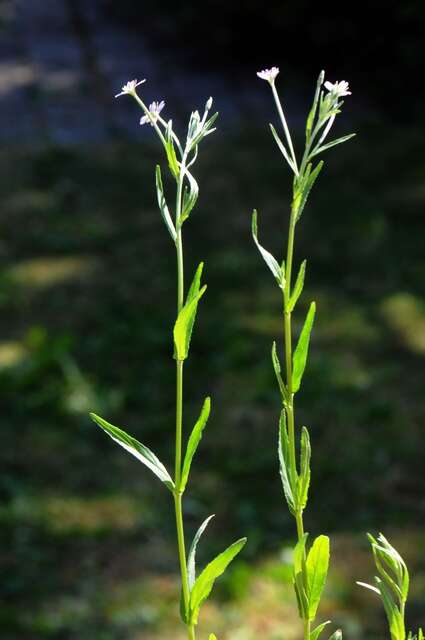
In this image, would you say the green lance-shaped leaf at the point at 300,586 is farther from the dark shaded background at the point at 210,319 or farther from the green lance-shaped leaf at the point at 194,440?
Answer: the dark shaded background at the point at 210,319

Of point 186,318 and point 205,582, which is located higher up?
point 186,318

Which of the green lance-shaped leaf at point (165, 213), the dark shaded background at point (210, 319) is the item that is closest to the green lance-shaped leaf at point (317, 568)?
the green lance-shaped leaf at point (165, 213)

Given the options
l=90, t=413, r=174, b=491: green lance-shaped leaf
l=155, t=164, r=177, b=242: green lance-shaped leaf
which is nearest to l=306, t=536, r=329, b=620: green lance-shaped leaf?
l=90, t=413, r=174, b=491: green lance-shaped leaf

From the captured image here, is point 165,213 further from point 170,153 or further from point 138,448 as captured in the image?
point 138,448

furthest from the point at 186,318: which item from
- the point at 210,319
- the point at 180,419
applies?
the point at 210,319

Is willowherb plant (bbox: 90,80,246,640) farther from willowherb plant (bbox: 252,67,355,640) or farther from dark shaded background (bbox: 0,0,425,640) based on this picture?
dark shaded background (bbox: 0,0,425,640)

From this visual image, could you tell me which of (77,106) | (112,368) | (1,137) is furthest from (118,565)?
(77,106)

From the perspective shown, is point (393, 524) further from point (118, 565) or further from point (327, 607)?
point (118, 565)
